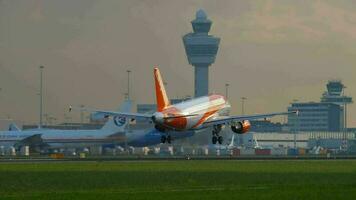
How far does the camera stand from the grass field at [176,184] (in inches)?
2817

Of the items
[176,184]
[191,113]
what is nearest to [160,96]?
[191,113]

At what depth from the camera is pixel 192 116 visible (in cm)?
14812

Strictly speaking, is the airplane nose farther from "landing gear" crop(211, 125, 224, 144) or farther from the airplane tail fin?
"landing gear" crop(211, 125, 224, 144)

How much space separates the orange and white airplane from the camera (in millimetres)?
143625

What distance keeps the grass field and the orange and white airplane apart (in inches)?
1098

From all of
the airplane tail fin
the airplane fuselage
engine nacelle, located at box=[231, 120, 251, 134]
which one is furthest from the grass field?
engine nacelle, located at box=[231, 120, 251, 134]

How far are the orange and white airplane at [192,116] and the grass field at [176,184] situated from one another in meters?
27.9

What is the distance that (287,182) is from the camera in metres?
89.8

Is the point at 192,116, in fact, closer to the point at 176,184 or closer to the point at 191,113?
the point at 191,113

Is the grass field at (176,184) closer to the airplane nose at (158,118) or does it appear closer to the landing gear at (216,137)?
the airplane nose at (158,118)

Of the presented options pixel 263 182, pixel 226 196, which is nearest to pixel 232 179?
pixel 263 182

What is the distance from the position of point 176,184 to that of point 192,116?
6062 centimetres

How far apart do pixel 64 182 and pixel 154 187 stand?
38.7ft

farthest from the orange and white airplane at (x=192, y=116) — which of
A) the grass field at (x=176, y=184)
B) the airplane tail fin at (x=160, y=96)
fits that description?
the grass field at (x=176, y=184)
